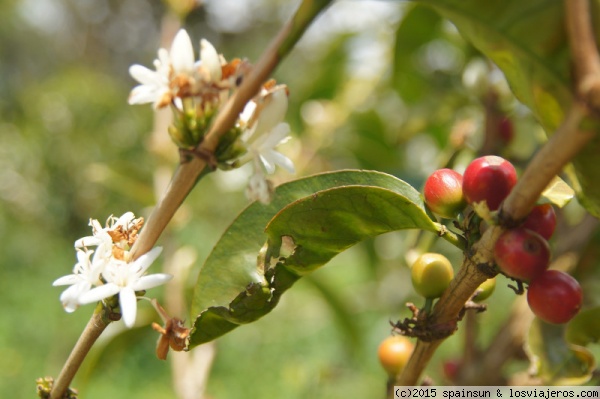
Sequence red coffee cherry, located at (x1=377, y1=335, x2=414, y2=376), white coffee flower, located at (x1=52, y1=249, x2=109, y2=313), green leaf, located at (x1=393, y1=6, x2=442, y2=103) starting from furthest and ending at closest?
1. green leaf, located at (x1=393, y1=6, x2=442, y2=103)
2. red coffee cherry, located at (x1=377, y1=335, x2=414, y2=376)
3. white coffee flower, located at (x1=52, y1=249, x2=109, y2=313)

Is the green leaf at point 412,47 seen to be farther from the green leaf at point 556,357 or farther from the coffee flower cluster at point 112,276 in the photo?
the coffee flower cluster at point 112,276

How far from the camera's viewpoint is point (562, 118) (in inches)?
13.0

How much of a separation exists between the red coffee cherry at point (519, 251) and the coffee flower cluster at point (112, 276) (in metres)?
0.21

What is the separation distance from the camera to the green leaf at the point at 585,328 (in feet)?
1.77

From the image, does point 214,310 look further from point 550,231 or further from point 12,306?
point 12,306

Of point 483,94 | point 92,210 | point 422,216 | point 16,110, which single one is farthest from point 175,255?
point 16,110

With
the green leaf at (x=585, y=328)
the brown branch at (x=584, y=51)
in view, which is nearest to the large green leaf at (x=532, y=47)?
the brown branch at (x=584, y=51)

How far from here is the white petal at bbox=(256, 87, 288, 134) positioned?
1.29 feet

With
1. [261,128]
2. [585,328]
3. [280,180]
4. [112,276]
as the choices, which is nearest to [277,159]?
[261,128]

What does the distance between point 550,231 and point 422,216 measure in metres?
0.08

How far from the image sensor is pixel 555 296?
369mm

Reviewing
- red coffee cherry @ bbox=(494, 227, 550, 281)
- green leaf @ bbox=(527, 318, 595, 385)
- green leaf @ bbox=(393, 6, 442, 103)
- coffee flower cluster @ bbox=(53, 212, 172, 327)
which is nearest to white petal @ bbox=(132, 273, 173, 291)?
coffee flower cluster @ bbox=(53, 212, 172, 327)

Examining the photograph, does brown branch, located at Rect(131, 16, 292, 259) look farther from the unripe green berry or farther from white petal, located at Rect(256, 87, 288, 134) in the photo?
the unripe green berry

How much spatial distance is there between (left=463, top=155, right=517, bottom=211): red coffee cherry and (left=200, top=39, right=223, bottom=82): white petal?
17 centimetres
